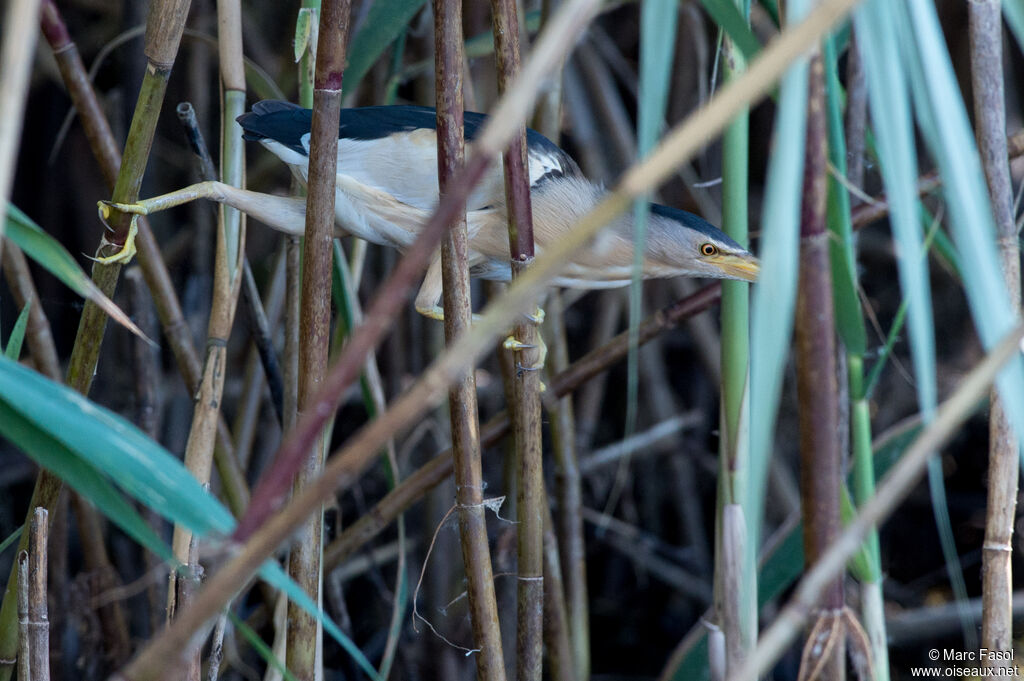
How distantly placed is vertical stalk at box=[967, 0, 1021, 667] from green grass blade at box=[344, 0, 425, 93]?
61 centimetres

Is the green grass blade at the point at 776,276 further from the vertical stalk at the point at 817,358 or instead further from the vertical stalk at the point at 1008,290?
the vertical stalk at the point at 1008,290

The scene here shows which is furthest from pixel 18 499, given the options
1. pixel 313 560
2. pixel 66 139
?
pixel 313 560

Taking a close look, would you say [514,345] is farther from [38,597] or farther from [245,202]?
[38,597]

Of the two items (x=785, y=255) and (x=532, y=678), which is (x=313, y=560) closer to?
(x=532, y=678)

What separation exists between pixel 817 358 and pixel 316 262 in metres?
0.45

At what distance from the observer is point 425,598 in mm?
1801

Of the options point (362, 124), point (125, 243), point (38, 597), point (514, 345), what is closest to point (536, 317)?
point (514, 345)

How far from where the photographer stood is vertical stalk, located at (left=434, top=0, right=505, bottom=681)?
77 centimetres

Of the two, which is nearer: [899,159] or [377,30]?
[899,159]

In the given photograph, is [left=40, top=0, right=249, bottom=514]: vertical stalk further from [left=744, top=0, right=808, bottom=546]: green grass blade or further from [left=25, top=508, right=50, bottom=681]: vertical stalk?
[left=744, top=0, right=808, bottom=546]: green grass blade

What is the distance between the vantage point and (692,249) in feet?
3.83

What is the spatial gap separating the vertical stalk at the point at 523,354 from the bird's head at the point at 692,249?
1.02ft

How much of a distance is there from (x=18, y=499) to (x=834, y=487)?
77.6 inches

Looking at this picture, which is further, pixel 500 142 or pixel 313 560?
pixel 313 560
